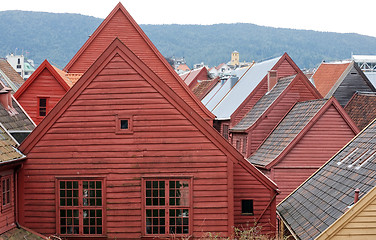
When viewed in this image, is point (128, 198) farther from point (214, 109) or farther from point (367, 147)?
point (214, 109)

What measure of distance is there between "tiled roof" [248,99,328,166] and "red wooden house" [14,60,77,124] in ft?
37.8

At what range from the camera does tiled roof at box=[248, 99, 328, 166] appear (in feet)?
94.6

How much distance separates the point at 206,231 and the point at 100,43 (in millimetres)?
14061

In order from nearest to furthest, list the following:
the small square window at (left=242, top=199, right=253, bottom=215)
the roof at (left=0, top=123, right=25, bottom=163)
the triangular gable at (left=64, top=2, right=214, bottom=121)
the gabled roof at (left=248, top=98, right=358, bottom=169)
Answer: the roof at (left=0, top=123, right=25, bottom=163) → the small square window at (left=242, top=199, right=253, bottom=215) → the triangular gable at (left=64, top=2, right=214, bottom=121) → the gabled roof at (left=248, top=98, right=358, bottom=169)

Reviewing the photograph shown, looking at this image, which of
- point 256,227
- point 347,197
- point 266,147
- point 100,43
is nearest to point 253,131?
point 266,147

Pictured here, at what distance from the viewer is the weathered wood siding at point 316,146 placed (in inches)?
1115

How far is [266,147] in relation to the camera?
3147 centimetres

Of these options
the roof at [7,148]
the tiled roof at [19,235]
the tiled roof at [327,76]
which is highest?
the tiled roof at [327,76]

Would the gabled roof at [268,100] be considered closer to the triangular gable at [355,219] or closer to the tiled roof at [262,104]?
the tiled roof at [262,104]

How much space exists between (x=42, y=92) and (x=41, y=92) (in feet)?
0.20

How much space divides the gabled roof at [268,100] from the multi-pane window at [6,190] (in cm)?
1801

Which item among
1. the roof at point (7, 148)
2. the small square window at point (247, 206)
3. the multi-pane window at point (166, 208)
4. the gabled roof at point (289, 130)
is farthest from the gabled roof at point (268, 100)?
the roof at point (7, 148)

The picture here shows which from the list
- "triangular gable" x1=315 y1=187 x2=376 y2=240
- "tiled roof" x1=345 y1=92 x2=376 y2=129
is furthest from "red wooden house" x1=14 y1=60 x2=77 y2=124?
"tiled roof" x1=345 y1=92 x2=376 y2=129

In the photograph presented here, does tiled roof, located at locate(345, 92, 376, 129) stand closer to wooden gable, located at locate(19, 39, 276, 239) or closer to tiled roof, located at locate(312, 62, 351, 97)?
tiled roof, located at locate(312, 62, 351, 97)
